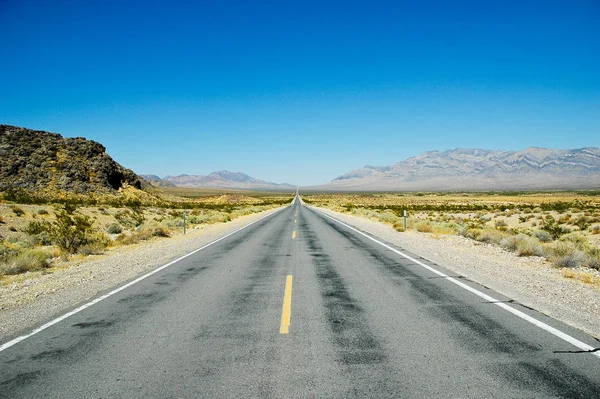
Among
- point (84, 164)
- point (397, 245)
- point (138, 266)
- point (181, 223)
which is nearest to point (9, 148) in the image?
point (84, 164)

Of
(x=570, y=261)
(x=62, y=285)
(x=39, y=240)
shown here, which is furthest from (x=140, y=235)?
(x=570, y=261)

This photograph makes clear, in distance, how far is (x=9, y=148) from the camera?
5462 centimetres

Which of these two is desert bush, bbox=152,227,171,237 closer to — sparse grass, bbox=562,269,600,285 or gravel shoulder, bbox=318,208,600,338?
gravel shoulder, bbox=318,208,600,338

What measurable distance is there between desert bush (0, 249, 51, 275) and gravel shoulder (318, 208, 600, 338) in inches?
471

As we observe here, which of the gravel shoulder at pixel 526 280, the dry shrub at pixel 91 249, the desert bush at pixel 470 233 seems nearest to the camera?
the gravel shoulder at pixel 526 280

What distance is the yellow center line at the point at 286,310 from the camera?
523cm

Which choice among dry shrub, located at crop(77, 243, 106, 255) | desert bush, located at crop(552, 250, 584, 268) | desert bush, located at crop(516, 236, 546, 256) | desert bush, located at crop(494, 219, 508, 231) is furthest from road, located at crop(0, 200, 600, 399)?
desert bush, located at crop(494, 219, 508, 231)

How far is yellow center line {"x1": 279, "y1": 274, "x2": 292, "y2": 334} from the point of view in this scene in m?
5.23

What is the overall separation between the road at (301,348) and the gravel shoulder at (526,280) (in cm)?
47

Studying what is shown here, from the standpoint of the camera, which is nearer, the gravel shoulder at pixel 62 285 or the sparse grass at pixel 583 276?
the gravel shoulder at pixel 62 285

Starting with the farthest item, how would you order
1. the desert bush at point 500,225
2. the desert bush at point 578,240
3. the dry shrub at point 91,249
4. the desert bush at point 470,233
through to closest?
the desert bush at point 500,225, the desert bush at point 470,233, the dry shrub at point 91,249, the desert bush at point 578,240

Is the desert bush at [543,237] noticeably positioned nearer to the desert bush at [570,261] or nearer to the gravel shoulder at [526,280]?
the gravel shoulder at [526,280]

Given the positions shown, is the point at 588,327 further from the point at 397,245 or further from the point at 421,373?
the point at 397,245

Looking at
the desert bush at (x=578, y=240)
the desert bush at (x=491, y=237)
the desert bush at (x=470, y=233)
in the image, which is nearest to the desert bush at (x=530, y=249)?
the desert bush at (x=578, y=240)
